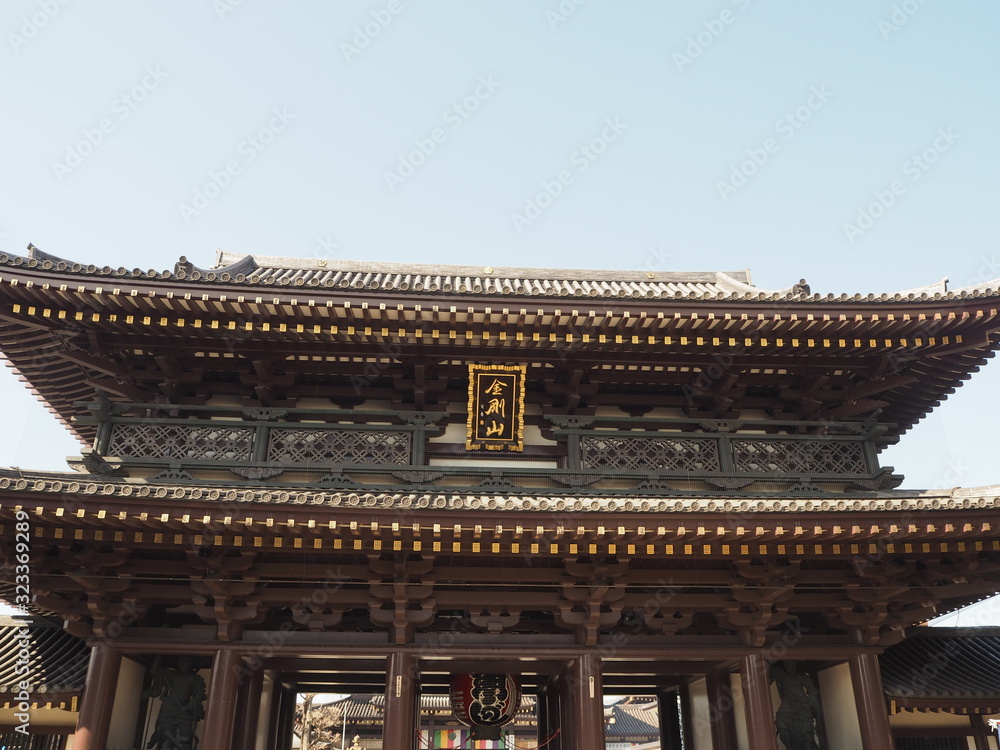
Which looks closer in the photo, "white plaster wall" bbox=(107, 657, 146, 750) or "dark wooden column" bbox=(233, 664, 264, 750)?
"white plaster wall" bbox=(107, 657, 146, 750)

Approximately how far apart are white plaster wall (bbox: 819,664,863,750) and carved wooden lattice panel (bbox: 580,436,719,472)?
338 cm

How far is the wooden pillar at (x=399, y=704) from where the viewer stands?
28.8 ft

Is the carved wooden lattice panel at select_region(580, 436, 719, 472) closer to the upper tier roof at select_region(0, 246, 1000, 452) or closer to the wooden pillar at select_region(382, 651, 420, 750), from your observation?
the upper tier roof at select_region(0, 246, 1000, 452)

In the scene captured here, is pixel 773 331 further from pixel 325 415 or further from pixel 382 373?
pixel 325 415

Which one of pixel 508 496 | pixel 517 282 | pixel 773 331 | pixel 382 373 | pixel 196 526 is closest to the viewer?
pixel 196 526

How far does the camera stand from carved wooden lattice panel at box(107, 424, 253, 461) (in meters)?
10.1

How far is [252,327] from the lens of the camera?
986 cm

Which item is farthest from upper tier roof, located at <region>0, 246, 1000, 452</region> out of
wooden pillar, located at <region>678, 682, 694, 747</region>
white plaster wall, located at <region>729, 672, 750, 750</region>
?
wooden pillar, located at <region>678, 682, 694, 747</region>

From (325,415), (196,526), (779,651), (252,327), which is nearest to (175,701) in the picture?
(196,526)

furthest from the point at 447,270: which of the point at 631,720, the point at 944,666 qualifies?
the point at 631,720

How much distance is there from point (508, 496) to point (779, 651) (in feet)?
13.9

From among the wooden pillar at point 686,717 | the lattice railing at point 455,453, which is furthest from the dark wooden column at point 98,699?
the wooden pillar at point 686,717

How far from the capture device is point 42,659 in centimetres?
968

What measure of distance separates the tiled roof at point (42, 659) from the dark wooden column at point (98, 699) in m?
0.28
